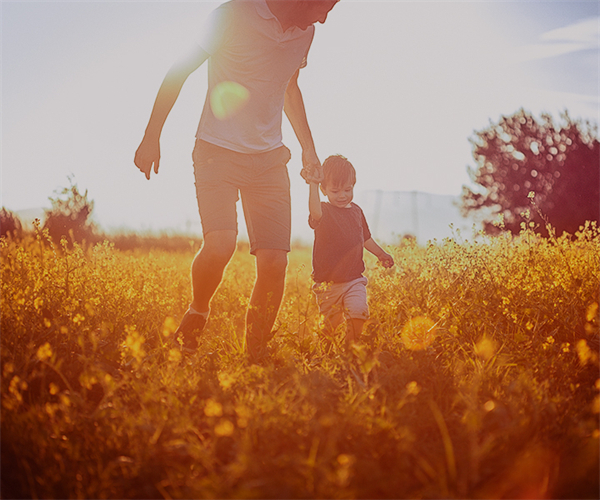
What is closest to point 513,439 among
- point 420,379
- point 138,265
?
point 420,379

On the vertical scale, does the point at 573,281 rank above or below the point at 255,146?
below

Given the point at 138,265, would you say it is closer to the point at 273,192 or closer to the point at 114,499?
the point at 273,192

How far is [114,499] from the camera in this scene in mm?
1503

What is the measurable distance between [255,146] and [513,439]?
6.67 ft

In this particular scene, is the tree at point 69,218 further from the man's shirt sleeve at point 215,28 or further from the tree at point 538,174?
the tree at point 538,174

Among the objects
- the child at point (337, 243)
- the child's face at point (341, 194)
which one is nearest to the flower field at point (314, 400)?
the child at point (337, 243)

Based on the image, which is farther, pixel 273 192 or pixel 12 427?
pixel 273 192

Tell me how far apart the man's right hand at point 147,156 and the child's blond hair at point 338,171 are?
1.35m

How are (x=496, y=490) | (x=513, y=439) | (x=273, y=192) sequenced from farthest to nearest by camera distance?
1. (x=273, y=192)
2. (x=513, y=439)
3. (x=496, y=490)

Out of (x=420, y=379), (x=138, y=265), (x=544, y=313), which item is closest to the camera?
(x=420, y=379)

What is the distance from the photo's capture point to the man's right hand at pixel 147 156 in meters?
2.66

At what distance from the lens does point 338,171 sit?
138 inches

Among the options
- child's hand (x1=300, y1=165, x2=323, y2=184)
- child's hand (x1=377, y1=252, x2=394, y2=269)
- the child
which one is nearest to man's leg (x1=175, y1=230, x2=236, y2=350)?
child's hand (x1=300, y1=165, x2=323, y2=184)

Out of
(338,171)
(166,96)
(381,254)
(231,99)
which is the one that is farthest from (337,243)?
(166,96)
